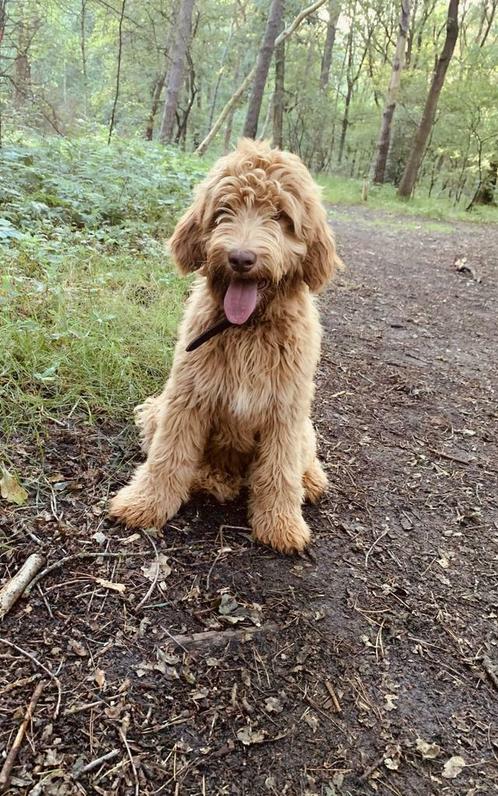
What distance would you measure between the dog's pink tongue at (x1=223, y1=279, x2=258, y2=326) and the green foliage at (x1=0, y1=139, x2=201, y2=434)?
147 centimetres

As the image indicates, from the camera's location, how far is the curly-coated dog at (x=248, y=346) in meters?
2.59


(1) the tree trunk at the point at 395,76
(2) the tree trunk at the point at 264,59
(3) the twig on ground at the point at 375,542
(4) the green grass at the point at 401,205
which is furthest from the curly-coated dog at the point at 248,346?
(1) the tree trunk at the point at 395,76

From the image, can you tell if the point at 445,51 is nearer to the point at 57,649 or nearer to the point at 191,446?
the point at 191,446

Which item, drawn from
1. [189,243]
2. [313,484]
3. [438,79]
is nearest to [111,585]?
[313,484]

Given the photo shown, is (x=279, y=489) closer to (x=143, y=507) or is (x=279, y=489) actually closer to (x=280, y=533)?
(x=280, y=533)

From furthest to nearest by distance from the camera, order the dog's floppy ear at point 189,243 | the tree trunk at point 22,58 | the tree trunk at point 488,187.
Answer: the tree trunk at point 488,187 < the tree trunk at point 22,58 < the dog's floppy ear at point 189,243

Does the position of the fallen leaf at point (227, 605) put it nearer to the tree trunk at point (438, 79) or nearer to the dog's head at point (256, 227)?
the dog's head at point (256, 227)

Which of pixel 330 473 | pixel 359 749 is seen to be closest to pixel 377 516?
pixel 330 473

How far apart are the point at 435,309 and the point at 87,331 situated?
18.5ft

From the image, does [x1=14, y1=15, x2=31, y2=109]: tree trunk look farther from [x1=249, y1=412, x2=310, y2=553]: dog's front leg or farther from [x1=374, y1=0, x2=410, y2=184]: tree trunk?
[x1=374, y1=0, x2=410, y2=184]: tree trunk

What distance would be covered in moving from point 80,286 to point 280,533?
3088 millimetres

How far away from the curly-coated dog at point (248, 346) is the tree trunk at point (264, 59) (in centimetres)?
1285

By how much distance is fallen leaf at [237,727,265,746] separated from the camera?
1981 mm

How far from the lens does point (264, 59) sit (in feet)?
46.9
